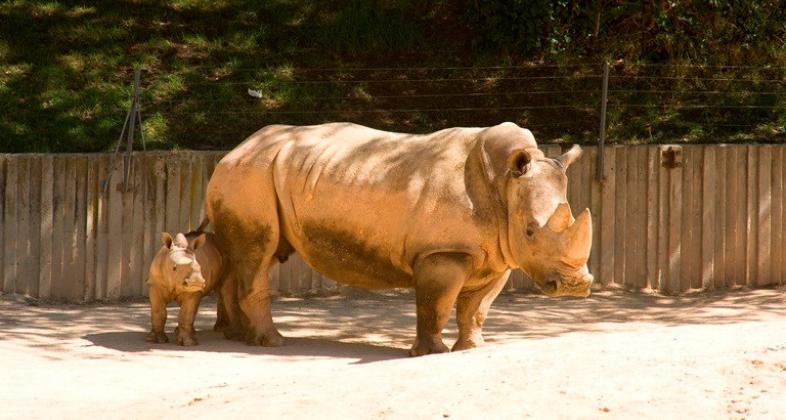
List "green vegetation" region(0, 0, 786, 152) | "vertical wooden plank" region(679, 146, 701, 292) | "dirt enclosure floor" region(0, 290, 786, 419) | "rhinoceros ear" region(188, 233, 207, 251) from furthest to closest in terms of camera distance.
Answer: "green vegetation" region(0, 0, 786, 152) < "vertical wooden plank" region(679, 146, 701, 292) < "rhinoceros ear" region(188, 233, 207, 251) < "dirt enclosure floor" region(0, 290, 786, 419)

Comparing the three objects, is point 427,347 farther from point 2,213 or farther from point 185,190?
point 2,213

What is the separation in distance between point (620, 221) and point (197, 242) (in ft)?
18.2

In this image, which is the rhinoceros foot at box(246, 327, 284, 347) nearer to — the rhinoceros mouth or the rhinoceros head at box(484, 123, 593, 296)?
the rhinoceros head at box(484, 123, 593, 296)

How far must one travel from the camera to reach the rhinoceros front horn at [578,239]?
33.8 feet

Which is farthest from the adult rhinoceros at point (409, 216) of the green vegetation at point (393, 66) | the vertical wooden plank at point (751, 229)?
the green vegetation at point (393, 66)

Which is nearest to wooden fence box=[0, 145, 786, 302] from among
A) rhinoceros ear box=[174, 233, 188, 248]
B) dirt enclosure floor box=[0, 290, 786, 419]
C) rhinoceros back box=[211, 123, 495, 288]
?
dirt enclosure floor box=[0, 290, 786, 419]

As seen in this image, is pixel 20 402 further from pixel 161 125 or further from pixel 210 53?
pixel 210 53

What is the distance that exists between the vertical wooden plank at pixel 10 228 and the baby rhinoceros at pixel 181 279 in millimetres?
3168

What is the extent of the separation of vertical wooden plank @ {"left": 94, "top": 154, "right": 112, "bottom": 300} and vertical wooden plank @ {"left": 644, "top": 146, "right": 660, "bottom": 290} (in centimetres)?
575

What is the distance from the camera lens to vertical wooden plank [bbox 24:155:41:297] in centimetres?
1429

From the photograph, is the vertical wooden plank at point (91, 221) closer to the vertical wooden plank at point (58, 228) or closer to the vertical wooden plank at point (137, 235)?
the vertical wooden plank at point (58, 228)

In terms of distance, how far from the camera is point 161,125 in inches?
658

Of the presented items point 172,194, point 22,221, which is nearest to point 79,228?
point 22,221

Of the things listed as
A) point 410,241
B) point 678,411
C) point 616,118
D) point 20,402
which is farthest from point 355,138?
point 616,118
